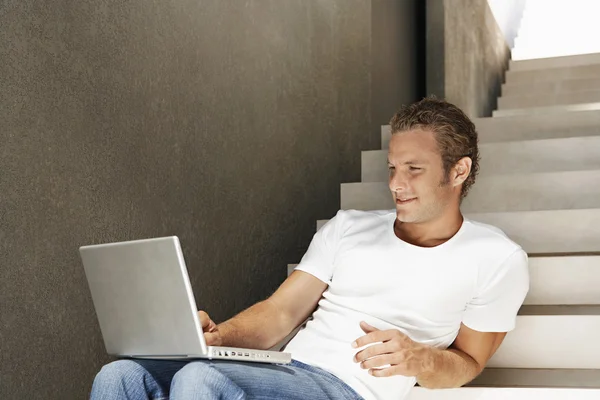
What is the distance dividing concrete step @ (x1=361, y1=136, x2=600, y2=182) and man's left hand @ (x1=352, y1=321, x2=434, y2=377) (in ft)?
5.42

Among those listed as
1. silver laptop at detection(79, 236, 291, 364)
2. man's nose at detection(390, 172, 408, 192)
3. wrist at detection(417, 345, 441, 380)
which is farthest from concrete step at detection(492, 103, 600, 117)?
silver laptop at detection(79, 236, 291, 364)

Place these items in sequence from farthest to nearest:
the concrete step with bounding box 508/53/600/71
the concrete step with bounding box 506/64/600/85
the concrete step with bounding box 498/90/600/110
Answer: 1. the concrete step with bounding box 508/53/600/71
2. the concrete step with bounding box 506/64/600/85
3. the concrete step with bounding box 498/90/600/110

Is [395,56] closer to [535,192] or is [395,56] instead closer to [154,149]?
[535,192]

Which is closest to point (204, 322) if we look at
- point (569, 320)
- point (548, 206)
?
point (569, 320)

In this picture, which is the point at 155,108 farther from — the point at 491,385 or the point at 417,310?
the point at 491,385

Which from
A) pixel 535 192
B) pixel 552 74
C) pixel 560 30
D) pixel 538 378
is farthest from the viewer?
pixel 560 30

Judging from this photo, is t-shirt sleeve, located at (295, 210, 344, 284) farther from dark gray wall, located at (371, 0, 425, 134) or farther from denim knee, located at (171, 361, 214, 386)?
dark gray wall, located at (371, 0, 425, 134)

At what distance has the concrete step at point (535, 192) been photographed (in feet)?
9.66

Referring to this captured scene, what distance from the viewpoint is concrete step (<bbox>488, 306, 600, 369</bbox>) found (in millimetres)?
2195

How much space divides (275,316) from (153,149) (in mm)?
644

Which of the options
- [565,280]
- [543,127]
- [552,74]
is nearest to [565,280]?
[565,280]

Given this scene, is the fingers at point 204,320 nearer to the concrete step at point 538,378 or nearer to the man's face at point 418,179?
the man's face at point 418,179

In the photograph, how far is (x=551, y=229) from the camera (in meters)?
2.70

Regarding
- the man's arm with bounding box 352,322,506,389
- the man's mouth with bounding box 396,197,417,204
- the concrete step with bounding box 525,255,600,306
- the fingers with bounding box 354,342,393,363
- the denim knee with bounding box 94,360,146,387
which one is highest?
the man's mouth with bounding box 396,197,417,204
